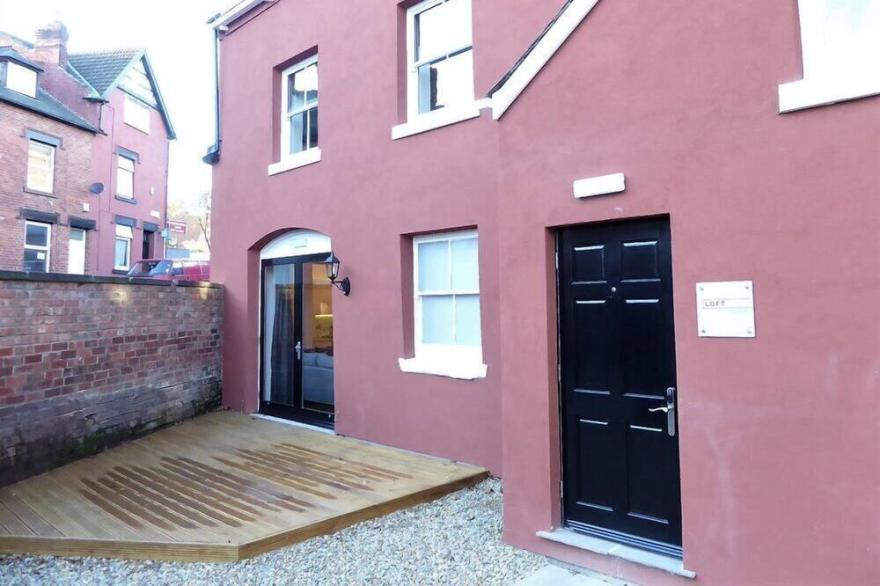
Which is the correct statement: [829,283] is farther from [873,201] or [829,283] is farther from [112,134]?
[112,134]

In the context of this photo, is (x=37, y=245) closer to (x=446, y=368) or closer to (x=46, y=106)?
(x=46, y=106)

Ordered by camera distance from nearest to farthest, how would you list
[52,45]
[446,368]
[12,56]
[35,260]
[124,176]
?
1. [446,368]
2. [12,56]
3. [35,260]
4. [52,45]
5. [124,176]

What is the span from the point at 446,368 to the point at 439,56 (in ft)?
11.4

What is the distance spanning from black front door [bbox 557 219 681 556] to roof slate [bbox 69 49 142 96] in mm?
20588

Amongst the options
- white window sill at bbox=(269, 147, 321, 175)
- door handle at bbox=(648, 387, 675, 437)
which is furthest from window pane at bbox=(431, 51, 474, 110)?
door handle at bbox=(648, 387, 675, 437)

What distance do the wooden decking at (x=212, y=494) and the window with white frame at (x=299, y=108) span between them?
4.01m

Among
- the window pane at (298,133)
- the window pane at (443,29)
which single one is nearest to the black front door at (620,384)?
the window pane at (443,29)

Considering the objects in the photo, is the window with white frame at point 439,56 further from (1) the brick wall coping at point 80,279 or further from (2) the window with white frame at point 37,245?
(2) the window with white frame at point 37,245

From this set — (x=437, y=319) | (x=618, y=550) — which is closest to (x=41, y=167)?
(x=437, y=319)

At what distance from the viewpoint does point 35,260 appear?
53.5 ft

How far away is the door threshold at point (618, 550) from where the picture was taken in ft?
10.7

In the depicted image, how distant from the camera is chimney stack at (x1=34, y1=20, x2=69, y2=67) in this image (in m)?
19.2

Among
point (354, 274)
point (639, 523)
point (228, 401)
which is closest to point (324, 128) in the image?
point (354, 274)

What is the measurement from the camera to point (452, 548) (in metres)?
4.00
